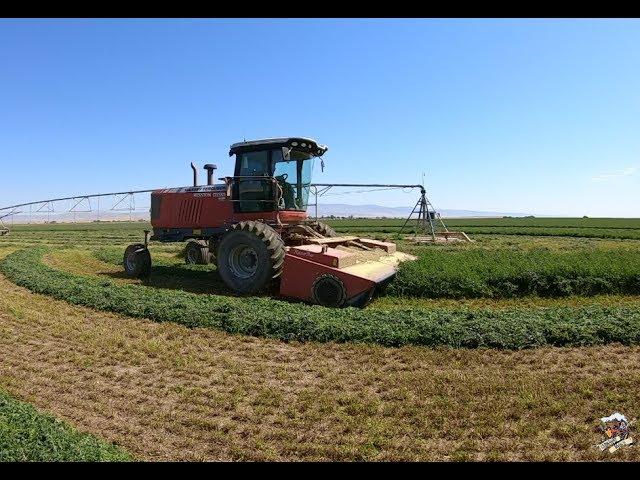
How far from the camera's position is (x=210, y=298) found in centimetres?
980

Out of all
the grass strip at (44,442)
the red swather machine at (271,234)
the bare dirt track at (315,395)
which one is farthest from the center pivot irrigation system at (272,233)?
the grass strip at (44,442)

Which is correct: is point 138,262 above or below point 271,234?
below

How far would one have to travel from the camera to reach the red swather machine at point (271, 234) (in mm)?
9734

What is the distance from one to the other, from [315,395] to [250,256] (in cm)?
625

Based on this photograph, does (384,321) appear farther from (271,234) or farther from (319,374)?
(271,234)

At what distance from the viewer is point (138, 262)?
13.6 metres

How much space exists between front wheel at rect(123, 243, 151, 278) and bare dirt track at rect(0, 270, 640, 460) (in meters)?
5.90

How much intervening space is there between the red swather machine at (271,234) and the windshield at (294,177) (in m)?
0.02

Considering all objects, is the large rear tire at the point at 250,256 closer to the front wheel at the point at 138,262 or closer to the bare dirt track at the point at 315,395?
the bare dirt track at the point at 315,395

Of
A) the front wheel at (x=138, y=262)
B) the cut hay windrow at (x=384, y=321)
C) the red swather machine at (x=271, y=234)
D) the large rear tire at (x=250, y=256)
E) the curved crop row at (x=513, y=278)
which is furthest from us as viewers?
the front wheel at (x=138, y=262)

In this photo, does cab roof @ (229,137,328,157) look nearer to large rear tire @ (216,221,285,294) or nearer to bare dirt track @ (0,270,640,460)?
large rear tire @ (216,221,285,294)

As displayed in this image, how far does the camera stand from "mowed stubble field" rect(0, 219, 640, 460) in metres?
4.38

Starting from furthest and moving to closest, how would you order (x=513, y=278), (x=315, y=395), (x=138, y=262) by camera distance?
1. (x=138, y=262)
2. (x=513, y=278)
3. (x=315, y=395)

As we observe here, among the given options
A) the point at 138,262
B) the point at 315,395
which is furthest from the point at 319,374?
the point at 138,262
